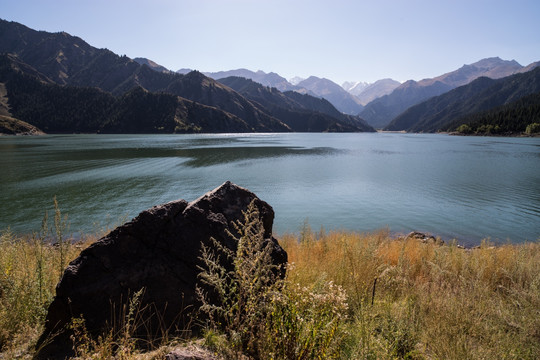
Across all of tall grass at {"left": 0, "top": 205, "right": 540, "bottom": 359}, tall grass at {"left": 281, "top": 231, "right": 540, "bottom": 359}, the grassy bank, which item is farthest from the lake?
tall grass at {"left": 281, "top": 231, "right": 540, "bottom": 359}

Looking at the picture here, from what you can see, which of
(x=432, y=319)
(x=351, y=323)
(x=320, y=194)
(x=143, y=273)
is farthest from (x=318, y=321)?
(x=320, y=194)

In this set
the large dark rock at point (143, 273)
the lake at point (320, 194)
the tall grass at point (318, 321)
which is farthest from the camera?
the lake at point (320, 194)

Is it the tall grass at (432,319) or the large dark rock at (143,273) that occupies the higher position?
the large dark rock at (143,273)

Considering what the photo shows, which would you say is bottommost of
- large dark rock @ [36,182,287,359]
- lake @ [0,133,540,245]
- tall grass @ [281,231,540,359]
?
lake @ [0,133,540,245]

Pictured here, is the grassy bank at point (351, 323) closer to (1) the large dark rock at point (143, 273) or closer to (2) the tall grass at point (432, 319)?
(2) the tall grass at point (432, 319)

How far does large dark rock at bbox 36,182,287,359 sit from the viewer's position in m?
4.37

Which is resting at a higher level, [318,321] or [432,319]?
[318,321]

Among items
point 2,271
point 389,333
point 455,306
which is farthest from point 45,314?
point 455,306

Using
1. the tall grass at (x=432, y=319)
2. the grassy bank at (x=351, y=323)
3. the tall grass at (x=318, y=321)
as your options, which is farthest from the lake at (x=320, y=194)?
the tall grass at (x=432, y=319)

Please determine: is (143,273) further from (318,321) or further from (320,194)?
(320,194)

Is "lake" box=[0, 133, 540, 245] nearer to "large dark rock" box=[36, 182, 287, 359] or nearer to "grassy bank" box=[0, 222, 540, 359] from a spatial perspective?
"grassy bank" box=[0, 222, 540, 359]

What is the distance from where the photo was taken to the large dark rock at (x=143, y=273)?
4.37 metres

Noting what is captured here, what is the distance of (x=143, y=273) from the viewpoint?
480 centimetres

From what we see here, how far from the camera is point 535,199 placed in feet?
87.2
